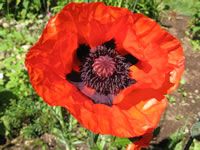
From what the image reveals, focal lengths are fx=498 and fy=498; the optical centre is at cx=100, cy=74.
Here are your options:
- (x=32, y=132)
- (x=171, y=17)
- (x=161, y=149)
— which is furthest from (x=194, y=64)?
(x=32, y=132)

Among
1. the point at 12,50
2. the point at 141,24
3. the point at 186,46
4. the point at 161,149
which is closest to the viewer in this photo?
the point at 141,24

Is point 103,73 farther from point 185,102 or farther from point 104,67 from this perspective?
point 185,102

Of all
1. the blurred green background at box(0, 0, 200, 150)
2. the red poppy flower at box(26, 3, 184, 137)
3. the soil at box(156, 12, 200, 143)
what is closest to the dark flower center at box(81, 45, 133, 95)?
the red poppy flower at box(26, 3, 184, 137)

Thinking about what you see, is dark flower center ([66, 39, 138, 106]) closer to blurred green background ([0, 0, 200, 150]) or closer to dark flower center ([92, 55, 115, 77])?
dark flower center ([92, 55, 115, 77])

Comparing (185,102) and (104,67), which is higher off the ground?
(104,67)

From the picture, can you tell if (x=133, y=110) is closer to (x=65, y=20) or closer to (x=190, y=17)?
(x=65, y=20)

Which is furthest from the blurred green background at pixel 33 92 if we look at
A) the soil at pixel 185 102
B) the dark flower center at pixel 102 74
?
the dark flower center at pixel 102 74

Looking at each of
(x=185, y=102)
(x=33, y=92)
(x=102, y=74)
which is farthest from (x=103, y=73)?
(x=185, y=102)

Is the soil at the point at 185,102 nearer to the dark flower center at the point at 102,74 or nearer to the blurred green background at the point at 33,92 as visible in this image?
the blurred green background at the point at 33,92
